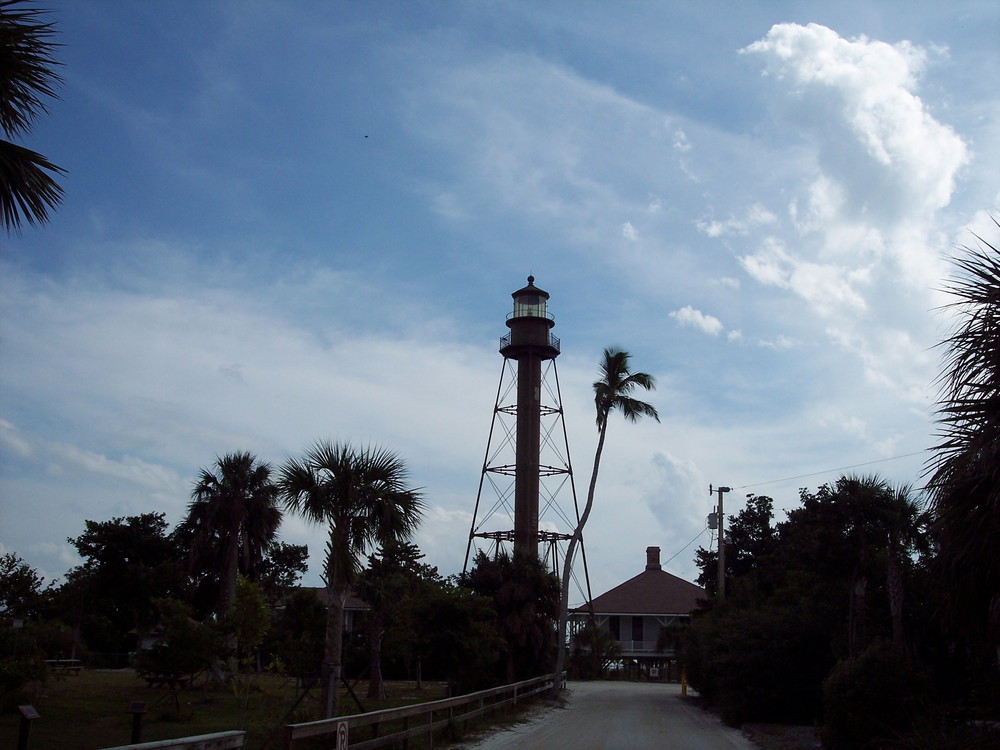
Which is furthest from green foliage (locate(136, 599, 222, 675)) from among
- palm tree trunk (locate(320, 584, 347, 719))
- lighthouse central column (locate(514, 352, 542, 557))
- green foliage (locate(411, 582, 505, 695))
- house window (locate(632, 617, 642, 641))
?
house window (locate(632, 617, 642, 641))

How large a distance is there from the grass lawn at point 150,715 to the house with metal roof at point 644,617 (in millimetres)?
33429

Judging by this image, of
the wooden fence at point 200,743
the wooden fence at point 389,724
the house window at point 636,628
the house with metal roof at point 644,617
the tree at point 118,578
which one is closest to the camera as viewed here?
the wooden fence at point 200,743

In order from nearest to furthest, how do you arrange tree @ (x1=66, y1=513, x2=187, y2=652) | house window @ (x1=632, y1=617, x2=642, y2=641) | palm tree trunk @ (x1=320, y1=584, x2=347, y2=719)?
1. palm tree trunk @ (x1=320, y1=584, x2=347, y2=719)
2. tree @ (x1=66, y1=513, x2=187, y2=652)
3. house window @ (x1=632, y1=617, x2=642, y2=641)

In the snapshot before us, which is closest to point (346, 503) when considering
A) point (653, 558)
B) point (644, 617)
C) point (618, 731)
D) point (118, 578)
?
point (618, 731)

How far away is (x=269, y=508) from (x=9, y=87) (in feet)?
102

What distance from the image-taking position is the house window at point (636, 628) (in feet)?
214

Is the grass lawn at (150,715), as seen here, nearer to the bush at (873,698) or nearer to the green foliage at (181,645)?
the green foliage at (181,645)

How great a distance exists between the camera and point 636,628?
65.8m

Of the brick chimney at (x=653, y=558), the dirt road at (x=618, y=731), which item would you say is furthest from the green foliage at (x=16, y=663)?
the brick chimney at (x=653, y=558)

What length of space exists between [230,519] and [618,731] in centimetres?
2163

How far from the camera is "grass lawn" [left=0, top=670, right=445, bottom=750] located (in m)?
13.7

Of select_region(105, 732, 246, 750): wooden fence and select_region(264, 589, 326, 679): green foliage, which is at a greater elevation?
select_region(264, 589, 326, 679): green foliage

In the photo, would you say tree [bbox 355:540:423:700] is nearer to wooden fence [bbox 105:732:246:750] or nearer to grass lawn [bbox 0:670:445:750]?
grass lawn [bbox 0:670:445:750]

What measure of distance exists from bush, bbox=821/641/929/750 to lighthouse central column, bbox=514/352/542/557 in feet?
85.4
